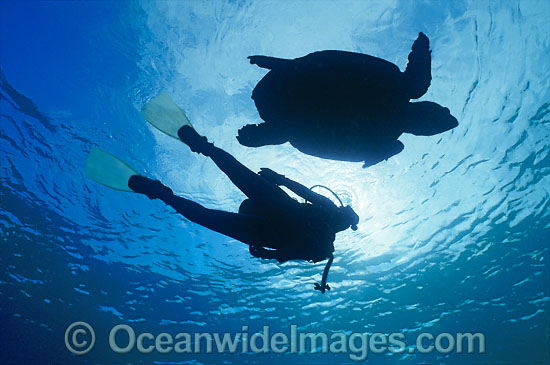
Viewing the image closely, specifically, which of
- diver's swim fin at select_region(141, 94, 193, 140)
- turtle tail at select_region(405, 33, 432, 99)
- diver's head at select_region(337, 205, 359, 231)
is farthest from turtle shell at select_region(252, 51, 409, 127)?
diver's swim fin at select_region(141, 94, 193, 140)

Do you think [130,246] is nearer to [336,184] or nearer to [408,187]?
[336,184]

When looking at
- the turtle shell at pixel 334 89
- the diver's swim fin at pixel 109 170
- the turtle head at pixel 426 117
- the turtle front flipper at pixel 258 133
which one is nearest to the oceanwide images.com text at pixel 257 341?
the diver's swim fin at pixel 109 170

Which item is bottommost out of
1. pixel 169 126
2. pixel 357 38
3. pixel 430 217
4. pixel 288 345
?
pixel 288 345

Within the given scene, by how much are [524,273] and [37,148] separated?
2488 cm

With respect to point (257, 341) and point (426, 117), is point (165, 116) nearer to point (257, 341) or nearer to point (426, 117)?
point (426, 117)

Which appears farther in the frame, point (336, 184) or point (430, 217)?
point (430, 217)

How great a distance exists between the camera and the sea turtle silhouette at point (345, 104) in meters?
3.36

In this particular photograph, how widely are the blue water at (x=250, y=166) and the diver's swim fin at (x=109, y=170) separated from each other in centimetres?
440

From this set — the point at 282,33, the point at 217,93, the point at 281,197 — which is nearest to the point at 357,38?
the point at 282,33

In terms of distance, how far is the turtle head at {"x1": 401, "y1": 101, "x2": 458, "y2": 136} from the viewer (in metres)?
3.62

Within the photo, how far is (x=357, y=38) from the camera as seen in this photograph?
7.55 meters

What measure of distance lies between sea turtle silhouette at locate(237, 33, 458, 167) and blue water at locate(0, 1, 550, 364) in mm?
4658

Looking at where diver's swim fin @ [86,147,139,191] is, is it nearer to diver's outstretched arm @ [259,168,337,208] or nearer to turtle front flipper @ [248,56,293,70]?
diver's outstretched arm @ [259,168,337,208]

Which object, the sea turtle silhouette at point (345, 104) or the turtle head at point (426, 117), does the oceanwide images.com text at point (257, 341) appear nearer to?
the sea turtle silhouette at point (345, 104)
